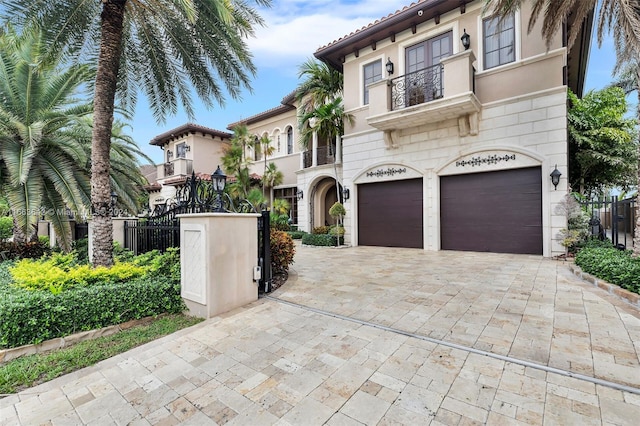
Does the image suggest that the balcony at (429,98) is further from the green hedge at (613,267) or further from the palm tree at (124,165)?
the palm tree at (124,165)

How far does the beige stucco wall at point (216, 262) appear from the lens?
4008mm

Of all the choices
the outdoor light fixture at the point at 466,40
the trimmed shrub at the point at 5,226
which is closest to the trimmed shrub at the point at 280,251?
the outdoor light fixture at the point at 466,40

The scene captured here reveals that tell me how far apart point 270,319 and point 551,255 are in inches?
323

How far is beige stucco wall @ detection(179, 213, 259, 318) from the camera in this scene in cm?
401

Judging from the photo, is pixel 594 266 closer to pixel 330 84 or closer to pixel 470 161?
pixel 470 161

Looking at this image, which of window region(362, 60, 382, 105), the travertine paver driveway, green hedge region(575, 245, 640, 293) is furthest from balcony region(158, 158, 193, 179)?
green hedge region(575, 245, 640, 293)

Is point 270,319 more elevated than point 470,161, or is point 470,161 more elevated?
point 470,161

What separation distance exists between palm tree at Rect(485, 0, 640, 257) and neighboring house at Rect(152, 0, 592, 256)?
1426 millimetres

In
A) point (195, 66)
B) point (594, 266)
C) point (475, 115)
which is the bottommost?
point (594, 266)

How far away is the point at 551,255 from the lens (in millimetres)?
8070

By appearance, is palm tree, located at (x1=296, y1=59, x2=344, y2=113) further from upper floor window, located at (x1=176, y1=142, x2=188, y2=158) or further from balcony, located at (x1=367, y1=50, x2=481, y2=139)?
upper floor window, located at (x1=176, y1=142, x2=188, y2=158)

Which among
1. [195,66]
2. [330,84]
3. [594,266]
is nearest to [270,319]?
[594,266]

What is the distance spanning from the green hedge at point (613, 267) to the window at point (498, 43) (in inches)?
239

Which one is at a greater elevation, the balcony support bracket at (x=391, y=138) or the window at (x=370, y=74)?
the window at (x=370, y=74)
